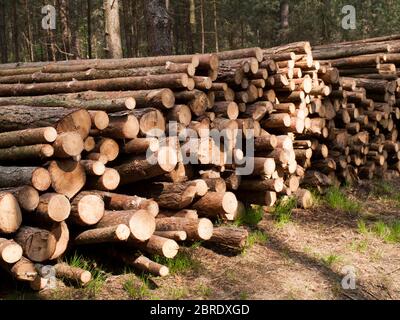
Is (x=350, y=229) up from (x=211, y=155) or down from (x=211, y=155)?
down

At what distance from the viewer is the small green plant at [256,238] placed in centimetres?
581

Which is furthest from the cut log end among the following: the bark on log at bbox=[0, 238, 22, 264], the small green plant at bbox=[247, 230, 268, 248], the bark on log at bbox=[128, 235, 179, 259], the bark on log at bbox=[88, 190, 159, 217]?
the small green plant at bbox=[247, 230, 268, 248]

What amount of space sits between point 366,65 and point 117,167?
6.34 m

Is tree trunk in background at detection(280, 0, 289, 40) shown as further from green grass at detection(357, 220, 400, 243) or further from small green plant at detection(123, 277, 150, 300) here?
small green plant at detection(123, 277, 150, 300)

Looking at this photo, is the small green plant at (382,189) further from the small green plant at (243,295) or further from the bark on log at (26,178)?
the bark on log at (26,178)

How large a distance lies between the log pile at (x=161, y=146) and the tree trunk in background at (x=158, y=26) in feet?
11.8

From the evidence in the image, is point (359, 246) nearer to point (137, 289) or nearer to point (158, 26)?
point (137, 289)

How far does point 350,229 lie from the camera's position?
6590mm

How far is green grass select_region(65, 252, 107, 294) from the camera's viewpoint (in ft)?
14.7

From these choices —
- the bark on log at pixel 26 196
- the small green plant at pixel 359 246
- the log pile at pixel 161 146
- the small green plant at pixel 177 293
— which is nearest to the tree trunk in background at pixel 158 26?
the log pile at pixel 161 146

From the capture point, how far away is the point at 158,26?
11.2 m
